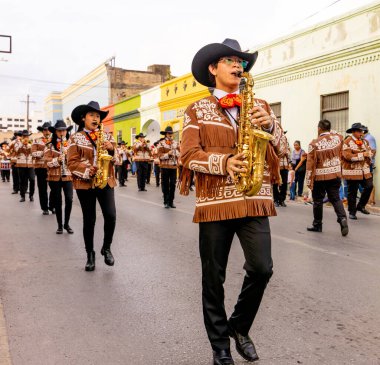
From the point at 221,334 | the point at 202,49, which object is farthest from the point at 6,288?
Answer: the point at 202,49

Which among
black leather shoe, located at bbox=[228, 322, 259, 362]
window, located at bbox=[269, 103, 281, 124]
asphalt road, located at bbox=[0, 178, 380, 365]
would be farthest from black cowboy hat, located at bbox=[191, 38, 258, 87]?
window, located at bbox=[269, 103, 281, 124]

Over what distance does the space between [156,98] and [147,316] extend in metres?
30.2

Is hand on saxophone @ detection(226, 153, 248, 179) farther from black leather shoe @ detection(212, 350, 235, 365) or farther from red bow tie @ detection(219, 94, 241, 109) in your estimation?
black leather shoe @ detection(212, 350, 235, 365)

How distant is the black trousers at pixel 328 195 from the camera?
8.97 metres

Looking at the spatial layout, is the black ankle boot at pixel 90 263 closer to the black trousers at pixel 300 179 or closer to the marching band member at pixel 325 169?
the marching band member at pixel 325 169

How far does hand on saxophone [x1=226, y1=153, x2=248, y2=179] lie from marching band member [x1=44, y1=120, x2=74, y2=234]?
653cm

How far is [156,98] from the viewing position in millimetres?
34031

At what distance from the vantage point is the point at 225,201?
3.42 metres

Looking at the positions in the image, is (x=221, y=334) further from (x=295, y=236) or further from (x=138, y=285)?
(x=295, y=236)

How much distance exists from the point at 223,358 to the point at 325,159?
6.17 meters

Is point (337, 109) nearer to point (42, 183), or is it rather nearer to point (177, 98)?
point (42, 183)

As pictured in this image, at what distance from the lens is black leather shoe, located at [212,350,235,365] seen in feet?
11.2

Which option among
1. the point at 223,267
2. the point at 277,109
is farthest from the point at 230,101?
the point at 277,109

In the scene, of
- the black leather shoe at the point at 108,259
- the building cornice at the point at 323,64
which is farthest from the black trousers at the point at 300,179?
the black leather shoe at the point at 108,259
